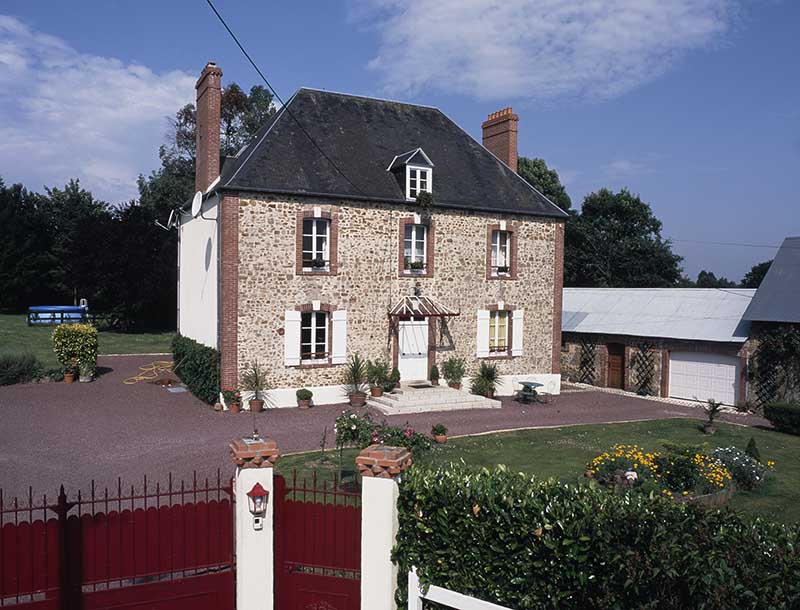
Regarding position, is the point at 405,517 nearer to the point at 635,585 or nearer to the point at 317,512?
the point at 317,512

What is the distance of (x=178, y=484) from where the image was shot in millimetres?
11156

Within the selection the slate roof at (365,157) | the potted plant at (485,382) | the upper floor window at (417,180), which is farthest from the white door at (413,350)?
the upper floor window at (417,180)

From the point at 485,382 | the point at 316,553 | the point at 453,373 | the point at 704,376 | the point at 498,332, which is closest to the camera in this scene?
the point at 316,553

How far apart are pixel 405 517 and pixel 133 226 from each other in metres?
35.9

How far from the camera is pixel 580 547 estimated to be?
550cm

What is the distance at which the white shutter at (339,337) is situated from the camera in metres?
19.6

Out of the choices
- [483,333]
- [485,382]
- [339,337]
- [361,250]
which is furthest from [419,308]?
[485,382]

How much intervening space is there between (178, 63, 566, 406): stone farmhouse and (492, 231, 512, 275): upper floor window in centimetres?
5

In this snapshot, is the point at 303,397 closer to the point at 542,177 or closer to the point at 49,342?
the point at 49,342

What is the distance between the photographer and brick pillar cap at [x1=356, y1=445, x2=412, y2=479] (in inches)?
257

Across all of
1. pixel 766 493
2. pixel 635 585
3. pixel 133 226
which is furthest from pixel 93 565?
pixel 133 226

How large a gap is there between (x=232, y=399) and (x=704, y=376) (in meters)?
16.2

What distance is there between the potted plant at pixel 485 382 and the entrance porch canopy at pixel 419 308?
2182 millimetres

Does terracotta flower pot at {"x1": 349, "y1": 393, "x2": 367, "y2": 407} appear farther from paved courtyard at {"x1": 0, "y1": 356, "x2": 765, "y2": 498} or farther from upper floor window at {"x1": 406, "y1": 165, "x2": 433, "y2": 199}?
upper floor window at {"x1": 406, "y1": 165, "x2": 433, "y2": 199}
